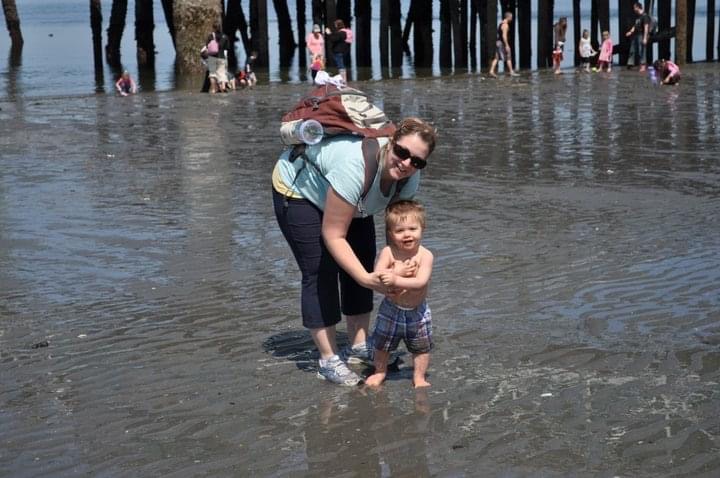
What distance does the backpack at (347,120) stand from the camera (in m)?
4.84

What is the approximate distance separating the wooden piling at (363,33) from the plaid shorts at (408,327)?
2522 centimetres

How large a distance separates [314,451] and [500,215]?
4766 mm

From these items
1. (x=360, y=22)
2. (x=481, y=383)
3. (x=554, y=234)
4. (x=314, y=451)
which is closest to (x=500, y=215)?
(x=554, y=234)

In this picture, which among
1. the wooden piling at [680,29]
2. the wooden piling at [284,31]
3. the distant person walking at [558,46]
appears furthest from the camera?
the wooden piling at [284,31]

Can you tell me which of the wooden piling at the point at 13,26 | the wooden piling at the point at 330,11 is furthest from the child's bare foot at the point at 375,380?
Answer: the wooden piling at the point at 13,26

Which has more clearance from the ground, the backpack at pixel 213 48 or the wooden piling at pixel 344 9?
the wooden piling at pixel 344 9

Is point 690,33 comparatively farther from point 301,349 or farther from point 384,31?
point 301,349

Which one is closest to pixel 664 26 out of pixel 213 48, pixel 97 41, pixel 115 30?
pixel 213 48

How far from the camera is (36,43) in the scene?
42.7 m

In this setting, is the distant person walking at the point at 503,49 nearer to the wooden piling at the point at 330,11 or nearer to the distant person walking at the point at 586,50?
the distant person walking at the point at 586,50

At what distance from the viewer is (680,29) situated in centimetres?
2322

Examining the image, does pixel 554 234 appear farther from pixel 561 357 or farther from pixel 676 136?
pixel 676 136

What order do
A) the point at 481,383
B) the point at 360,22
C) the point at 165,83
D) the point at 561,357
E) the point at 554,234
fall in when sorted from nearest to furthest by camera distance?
the point at 481,383 → the point at 561,357 → the point at 554,234 → the point at 165,83 → the point at 360,22

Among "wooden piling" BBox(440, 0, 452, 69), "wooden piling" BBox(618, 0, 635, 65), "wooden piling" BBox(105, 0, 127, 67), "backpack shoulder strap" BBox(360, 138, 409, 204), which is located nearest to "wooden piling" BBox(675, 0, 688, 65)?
"wooden piling" BBox(618, 0, 635, 65)
